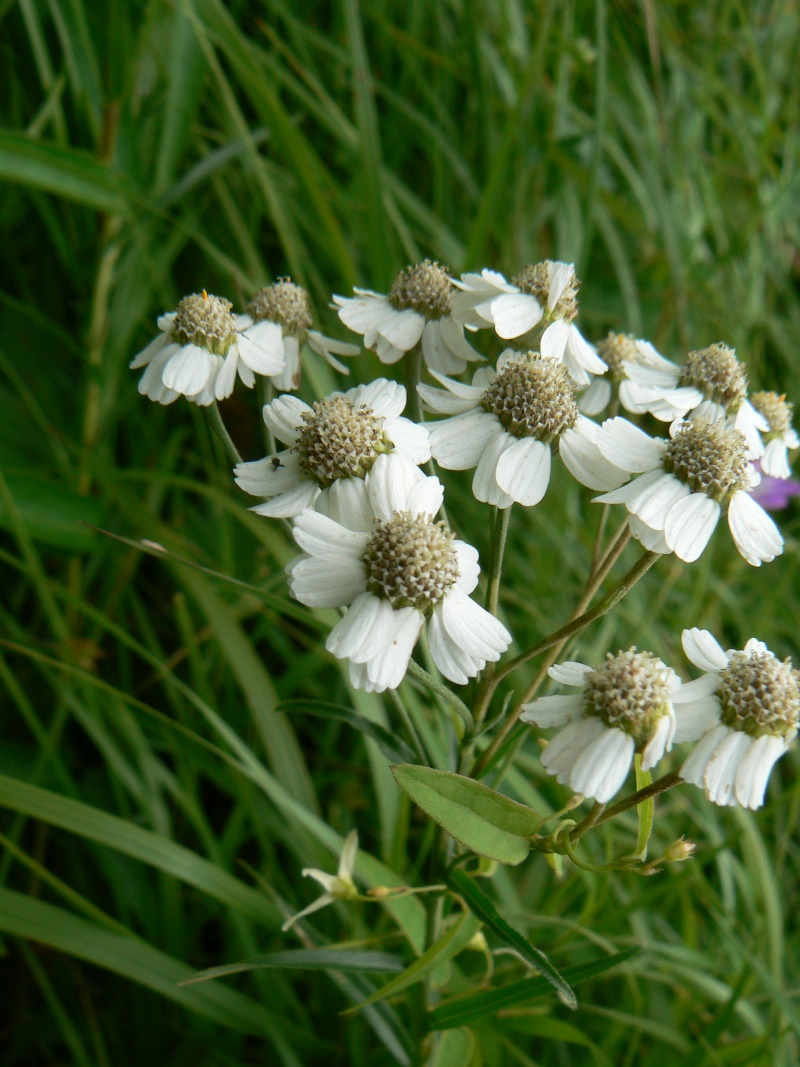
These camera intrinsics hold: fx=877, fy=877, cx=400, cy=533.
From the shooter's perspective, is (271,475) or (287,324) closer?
(271,475)

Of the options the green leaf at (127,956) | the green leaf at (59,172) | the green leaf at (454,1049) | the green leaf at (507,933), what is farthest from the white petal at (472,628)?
the green leaf at (59,172)

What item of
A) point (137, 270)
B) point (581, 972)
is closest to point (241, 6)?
point (137, 270)

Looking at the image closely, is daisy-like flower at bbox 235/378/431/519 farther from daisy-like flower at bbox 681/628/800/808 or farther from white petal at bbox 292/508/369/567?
daisy-like flower at bbox 681/628/800/808

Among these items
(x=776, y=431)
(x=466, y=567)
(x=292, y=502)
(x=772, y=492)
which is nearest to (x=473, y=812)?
(x=466, y=567)

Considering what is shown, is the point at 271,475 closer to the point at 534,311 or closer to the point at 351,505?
the point at 351,505

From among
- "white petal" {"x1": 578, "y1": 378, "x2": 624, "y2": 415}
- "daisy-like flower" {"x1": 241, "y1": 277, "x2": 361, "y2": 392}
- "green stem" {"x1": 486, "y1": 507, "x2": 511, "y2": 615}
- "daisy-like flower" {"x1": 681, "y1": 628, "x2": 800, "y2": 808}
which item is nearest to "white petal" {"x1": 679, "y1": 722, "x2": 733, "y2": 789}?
"daisy-like flower" {"x1": 681, "y1": 628, "x2": 800, "y2": 808}

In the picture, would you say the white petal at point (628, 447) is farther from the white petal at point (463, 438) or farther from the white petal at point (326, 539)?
the white petal at point (326, 539)
